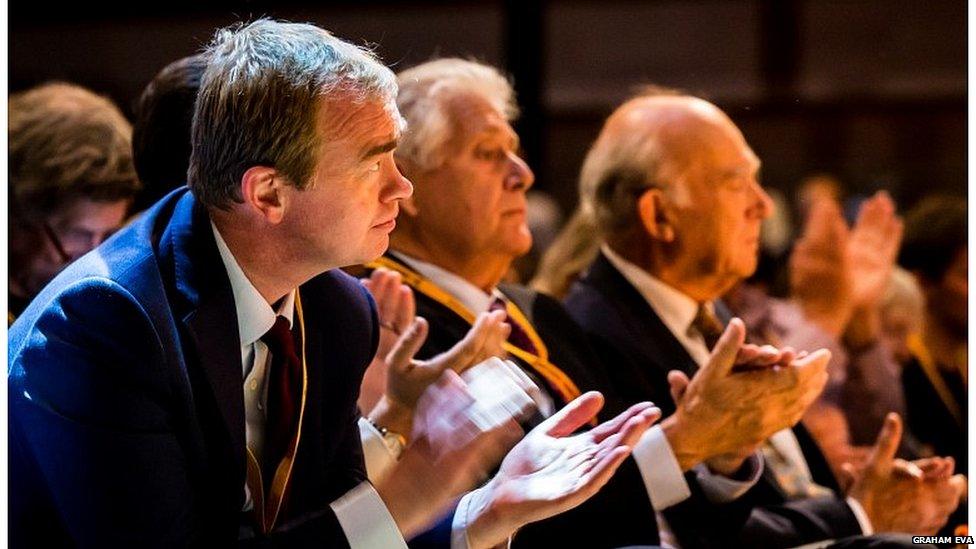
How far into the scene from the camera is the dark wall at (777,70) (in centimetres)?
456

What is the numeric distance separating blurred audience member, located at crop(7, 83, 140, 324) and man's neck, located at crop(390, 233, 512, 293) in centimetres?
42

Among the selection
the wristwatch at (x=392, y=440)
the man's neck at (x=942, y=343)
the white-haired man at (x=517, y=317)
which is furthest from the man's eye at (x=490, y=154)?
the man's neck at (x=942, y=343)

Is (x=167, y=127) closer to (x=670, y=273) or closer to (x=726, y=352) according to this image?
(x=726, y=352)

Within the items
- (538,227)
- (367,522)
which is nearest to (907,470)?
(367,522)

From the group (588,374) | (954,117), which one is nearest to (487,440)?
(588,374)

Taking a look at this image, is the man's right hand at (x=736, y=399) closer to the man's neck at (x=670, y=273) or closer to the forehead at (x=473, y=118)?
the man's neck at (x=670, y=273)

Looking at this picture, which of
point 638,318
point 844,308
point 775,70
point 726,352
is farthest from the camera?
point 775,70

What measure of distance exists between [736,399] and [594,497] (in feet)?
0.82

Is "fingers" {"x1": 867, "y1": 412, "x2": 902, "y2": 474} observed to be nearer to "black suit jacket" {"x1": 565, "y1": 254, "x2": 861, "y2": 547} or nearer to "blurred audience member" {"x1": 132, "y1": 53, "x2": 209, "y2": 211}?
"black suit jacket" {"x1": 565, "y1": 254, "x2": 861, "y2": 547}

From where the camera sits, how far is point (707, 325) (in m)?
2.58

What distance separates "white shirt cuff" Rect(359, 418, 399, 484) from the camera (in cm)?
198

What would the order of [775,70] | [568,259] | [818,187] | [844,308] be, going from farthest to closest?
[775,70]
[818,187]
[844,308]
[568,259]

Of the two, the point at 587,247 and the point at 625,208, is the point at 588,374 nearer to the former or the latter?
the point at 625,208

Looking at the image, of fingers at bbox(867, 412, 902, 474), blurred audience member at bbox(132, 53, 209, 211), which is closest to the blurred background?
fingers at bbox(867, 412, 902, 474)
